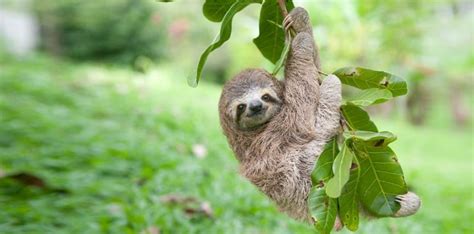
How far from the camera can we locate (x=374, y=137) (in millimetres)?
2123

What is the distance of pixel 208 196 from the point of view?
494 centimetres

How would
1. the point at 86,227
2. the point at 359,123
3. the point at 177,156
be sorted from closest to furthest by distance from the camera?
the point at 359,123, the point at 86,227, the point at 177,156

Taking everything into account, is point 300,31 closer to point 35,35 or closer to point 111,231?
point 111,231

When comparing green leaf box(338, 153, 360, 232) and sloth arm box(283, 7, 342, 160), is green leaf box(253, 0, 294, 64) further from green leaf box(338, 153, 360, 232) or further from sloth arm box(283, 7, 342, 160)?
green leaf box(338, 153, 360, 232)

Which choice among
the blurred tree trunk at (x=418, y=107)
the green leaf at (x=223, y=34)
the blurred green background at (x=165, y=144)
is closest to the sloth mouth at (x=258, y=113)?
the green leaf at (x=223, y=34)

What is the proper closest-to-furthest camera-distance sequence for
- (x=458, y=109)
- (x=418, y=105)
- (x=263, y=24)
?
1. (x=263, y=24)
2. (x=418, y=105)
3. (x=458, y=109)

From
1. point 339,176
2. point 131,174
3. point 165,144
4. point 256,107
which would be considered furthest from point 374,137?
point 165,144

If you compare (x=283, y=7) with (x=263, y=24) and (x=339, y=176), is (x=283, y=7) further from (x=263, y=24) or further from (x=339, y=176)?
(x=339, y=176)

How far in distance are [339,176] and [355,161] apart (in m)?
0.31

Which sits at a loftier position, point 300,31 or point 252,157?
point 300,31

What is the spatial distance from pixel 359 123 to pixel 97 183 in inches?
112

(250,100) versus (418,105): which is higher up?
(250,100)

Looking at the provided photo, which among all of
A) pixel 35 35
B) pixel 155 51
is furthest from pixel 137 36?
pixel 35 35

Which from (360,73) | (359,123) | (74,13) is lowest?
(74,13)
